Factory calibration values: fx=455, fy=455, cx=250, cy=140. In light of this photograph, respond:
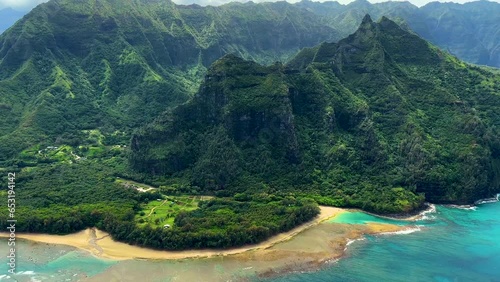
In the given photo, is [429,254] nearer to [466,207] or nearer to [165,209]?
[466,207]

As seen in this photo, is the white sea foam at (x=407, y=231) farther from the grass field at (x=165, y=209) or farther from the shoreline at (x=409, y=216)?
the grass field at (x=165, y=209)

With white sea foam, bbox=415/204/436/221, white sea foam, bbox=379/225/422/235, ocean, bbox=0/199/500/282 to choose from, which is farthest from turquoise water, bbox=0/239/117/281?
white sea foam, bbox=415/204/436/221

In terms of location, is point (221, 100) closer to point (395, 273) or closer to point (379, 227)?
point (379, 227)

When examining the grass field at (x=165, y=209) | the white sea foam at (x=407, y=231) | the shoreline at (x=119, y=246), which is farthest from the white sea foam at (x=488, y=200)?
the grass field at (x=165, y=209)

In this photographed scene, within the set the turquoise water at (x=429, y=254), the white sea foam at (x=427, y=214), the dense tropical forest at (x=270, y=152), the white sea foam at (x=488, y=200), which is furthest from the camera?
the white sea foam at (x=488, y=200)

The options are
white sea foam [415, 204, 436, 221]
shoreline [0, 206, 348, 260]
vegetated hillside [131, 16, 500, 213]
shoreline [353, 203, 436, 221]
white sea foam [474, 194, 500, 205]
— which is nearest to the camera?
shoreline [0, 206, 348, 260]

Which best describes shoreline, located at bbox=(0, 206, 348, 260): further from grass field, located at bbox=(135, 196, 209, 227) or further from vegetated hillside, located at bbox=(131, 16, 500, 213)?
vegetated hillside, located at bbox=(131, 16, 500, 213)
